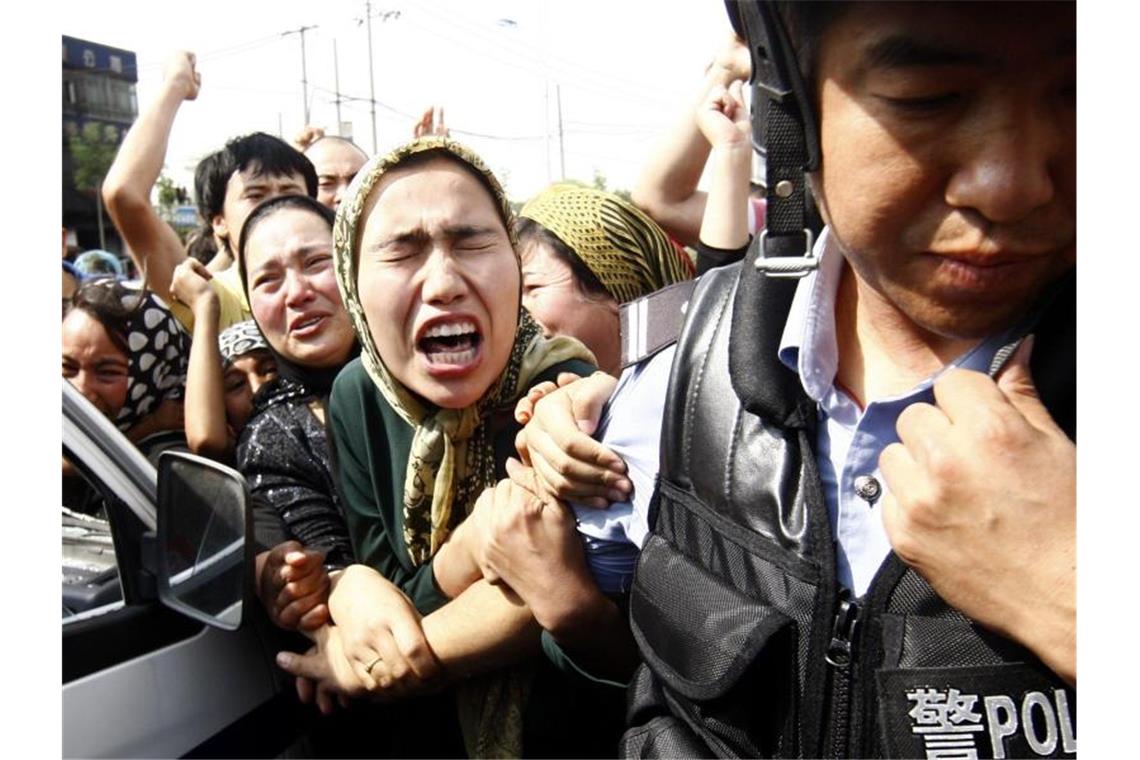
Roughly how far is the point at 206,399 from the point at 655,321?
1.24 m

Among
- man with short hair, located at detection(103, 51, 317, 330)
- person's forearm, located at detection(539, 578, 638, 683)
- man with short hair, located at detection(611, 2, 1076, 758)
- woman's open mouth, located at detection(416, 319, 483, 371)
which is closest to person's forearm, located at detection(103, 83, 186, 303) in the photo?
man with short hair, located at detection(103, 51, 317, 330)

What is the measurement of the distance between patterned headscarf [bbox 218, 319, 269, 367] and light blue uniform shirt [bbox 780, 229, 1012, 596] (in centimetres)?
155

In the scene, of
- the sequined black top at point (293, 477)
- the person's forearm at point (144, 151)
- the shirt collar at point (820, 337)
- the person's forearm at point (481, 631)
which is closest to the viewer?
the shirt collar at point (820, 337)

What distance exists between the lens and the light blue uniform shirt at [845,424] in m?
1.19

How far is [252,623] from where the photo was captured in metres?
1.95

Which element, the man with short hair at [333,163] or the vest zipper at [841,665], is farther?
the man with short hair at [333,163]

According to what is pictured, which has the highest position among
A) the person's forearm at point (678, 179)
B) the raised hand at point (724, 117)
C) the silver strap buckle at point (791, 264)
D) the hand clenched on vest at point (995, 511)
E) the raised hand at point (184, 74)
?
the raised hand at point (184, 74)

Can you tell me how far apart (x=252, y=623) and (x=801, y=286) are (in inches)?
48.1

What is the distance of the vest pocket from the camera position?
1222mm

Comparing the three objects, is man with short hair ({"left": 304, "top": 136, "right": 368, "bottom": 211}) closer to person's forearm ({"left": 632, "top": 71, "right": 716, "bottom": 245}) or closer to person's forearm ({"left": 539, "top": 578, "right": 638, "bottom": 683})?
person's forearm ({"left": 632, "top": 71, "right": 716, "bottom": 245})

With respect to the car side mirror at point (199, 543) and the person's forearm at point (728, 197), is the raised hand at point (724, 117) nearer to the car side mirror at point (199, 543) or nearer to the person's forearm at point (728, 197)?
the person's forearm at point (728, 197)

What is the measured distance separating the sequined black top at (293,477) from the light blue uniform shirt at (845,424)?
42.9 inches

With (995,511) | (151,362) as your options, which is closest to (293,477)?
(151,362)

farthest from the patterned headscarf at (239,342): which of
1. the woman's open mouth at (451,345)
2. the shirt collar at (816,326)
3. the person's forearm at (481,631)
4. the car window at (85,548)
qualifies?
the shirt collar at (816,326)
